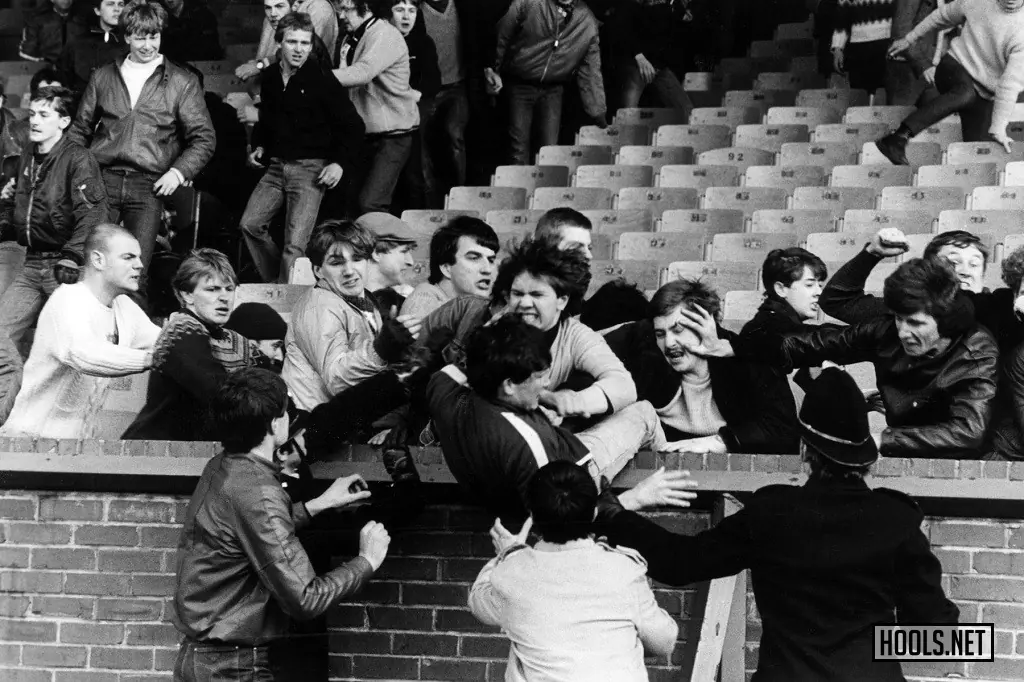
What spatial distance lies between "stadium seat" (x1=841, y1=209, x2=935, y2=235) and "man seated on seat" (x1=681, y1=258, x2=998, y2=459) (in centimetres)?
264

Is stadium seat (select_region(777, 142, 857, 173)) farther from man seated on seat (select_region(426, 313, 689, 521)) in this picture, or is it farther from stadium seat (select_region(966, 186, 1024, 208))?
man seated on seat (select_region(426, 313, 689, 521))

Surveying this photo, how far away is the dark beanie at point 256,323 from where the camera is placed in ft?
20.6

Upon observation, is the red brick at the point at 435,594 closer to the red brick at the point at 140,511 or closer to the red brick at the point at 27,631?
the red brick at the point at 140,511

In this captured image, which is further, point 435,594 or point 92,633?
point 92,633

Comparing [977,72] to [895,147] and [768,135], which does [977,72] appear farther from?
[768,135]

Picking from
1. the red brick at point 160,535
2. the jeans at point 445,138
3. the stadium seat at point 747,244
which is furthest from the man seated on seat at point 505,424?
the jeans at point 445,138

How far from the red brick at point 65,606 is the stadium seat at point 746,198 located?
4537 millimetres

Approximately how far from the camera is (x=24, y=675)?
5945mm

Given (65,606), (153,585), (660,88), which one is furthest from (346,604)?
(660,88)

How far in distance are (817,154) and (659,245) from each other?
1.74 meters

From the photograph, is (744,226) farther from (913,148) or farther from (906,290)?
(906,290)

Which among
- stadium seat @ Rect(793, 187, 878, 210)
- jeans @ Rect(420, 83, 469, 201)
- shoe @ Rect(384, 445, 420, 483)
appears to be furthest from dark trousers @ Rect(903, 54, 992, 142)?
shoe @ Rect(384, 445, 420, 483)

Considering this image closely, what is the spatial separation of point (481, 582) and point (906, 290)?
1.91 meters

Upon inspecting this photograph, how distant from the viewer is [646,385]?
566cm
